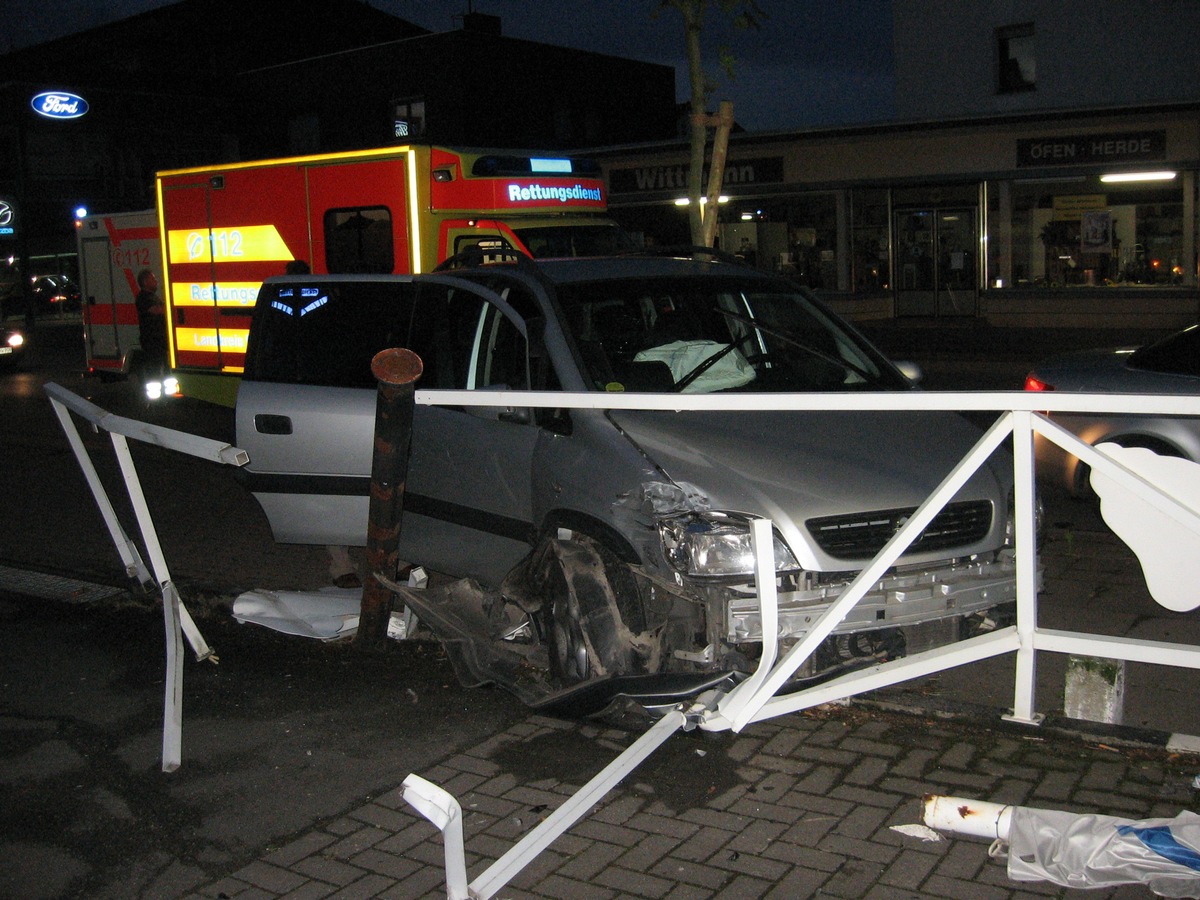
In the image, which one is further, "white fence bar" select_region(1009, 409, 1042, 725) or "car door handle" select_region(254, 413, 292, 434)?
"car door handle" select_region(254, 413, 292, 434)

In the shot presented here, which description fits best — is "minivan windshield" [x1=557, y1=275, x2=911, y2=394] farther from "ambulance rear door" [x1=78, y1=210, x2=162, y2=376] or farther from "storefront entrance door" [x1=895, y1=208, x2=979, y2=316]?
"storefront entrance door" [x1=895, y1=208, x2=979, y2=316]

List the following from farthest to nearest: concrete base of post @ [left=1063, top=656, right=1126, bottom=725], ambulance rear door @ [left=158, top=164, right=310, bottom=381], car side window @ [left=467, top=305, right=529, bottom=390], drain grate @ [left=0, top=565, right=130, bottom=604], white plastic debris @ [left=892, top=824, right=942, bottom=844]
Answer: ambulance rear door @ [left=158, top=164, right=310, bottom=381], drain grate @ [left=0, top=565, right=130, bottom=604], car side window @ [left=467, top=305, right=529, bottom=390], concrete base of post @ [left=1063, top=656, right=1126, bottom=725], white plastic debris @ [left=892, top=824, right=942, bottom=844]

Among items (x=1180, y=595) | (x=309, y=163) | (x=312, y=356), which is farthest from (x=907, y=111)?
(x=1180, y=595)

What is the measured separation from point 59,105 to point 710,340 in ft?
101

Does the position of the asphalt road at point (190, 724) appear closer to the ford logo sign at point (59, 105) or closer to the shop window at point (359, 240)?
the shop window at point (359, 240)

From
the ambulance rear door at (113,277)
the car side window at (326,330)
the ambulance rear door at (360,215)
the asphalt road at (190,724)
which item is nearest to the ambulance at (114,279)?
the ambulance rear door at (113,277)

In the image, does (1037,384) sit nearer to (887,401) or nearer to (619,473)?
(619,473)

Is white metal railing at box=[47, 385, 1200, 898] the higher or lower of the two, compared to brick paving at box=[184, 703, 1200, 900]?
higher

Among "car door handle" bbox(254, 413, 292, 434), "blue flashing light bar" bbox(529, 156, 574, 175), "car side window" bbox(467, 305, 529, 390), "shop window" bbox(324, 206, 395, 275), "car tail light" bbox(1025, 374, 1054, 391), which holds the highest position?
"blue flashing light bar" bbox(529, 156, 574, 175)

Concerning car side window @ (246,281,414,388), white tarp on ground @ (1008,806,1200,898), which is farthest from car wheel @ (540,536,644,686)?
car side window @ (246,281,414,388)

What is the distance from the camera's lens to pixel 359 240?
1235 cm

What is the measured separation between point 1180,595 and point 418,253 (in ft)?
28.7

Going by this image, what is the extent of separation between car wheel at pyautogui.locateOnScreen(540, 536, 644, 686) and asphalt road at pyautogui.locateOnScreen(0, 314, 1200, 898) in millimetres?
419

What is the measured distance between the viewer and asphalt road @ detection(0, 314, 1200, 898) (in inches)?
170
